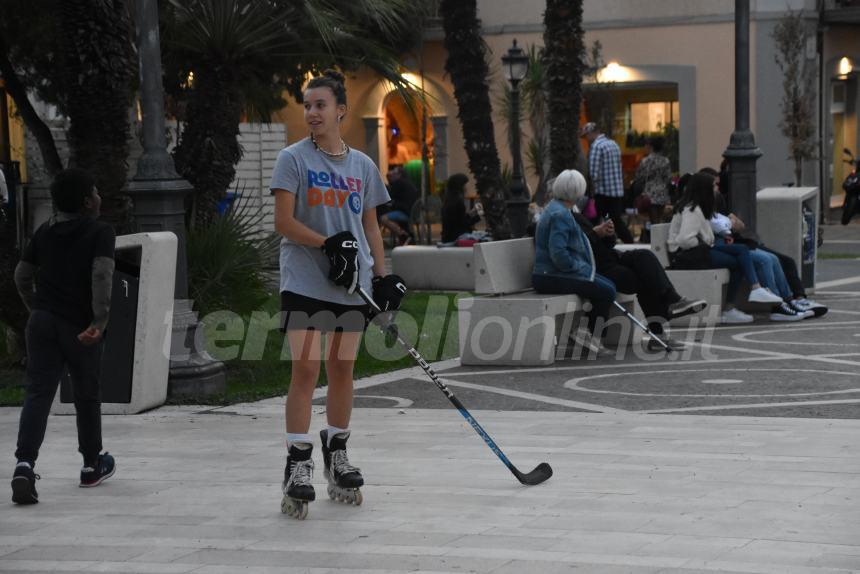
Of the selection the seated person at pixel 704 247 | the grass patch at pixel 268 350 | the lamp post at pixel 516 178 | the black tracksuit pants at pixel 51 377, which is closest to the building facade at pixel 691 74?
the lamp post at pixel 516 178

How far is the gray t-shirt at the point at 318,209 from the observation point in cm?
584

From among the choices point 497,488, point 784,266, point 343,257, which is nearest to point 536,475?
point 497,488

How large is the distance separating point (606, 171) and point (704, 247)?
6.09 meters

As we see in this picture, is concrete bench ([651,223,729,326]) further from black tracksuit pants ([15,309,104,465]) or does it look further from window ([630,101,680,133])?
window ([630,101,680,133])

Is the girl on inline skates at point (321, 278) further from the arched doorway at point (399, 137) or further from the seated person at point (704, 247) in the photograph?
the arched doorway at point (399, 137)

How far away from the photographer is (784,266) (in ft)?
44.6

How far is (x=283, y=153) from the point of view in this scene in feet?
19.3

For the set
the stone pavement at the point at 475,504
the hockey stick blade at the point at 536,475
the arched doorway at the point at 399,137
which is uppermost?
the arched doorway at the point at 399,137

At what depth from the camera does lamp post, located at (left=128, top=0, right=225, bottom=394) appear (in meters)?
9.27

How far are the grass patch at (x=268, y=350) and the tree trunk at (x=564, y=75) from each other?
7.66 m

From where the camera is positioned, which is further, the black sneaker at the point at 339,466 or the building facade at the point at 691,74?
the building facade at the point at 691,74

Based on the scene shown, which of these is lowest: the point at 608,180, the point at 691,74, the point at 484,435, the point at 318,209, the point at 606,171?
the point at 484,435

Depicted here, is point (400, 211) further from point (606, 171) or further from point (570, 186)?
point (570, 186)

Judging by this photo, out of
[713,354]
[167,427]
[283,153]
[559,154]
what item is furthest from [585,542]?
[559,154]
